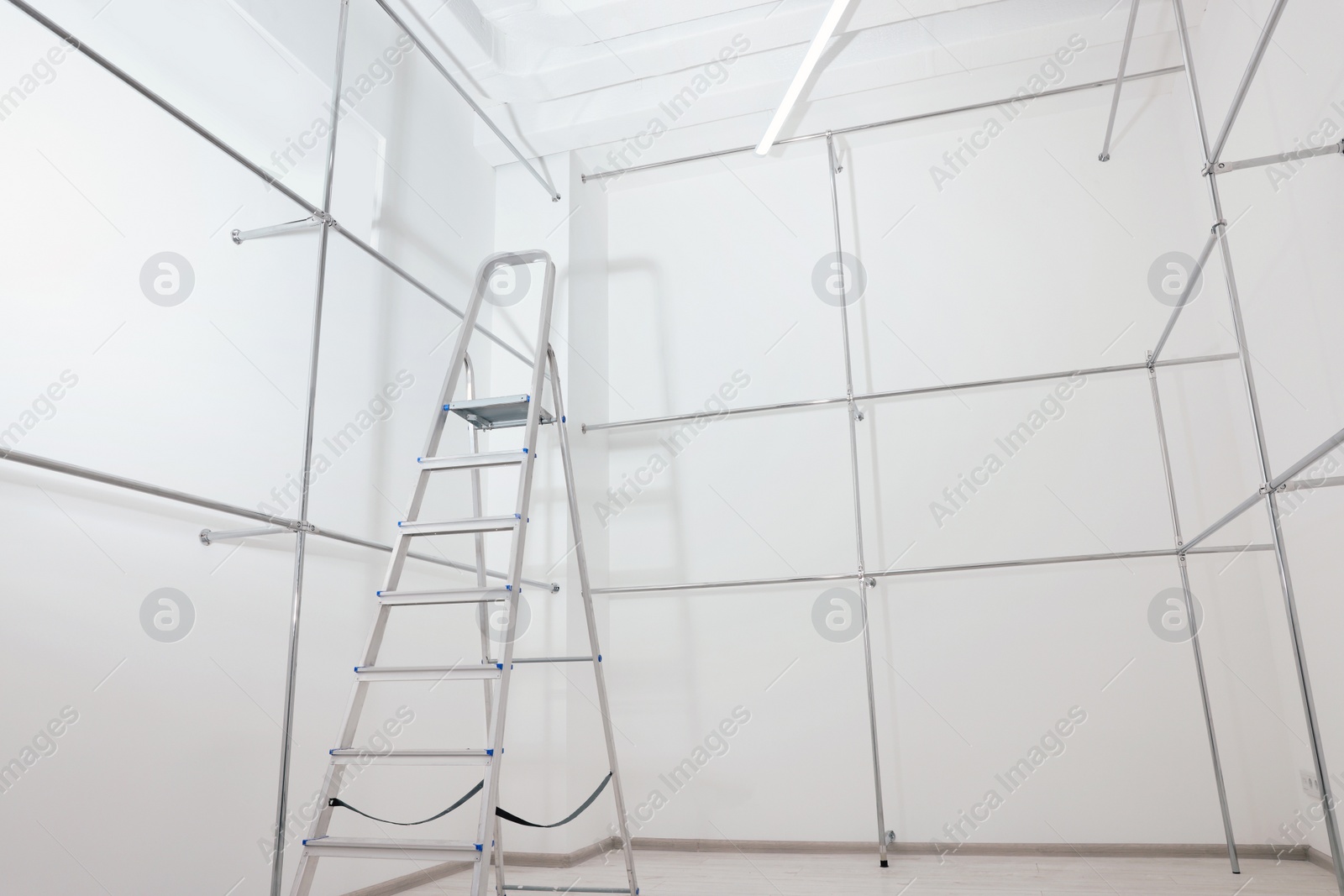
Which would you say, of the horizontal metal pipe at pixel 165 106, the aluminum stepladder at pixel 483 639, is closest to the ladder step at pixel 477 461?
the aluminum stepladder at pixel 483 639

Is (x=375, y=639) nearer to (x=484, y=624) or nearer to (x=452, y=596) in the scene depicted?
(x=452, y=596)

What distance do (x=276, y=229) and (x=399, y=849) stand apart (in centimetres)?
162

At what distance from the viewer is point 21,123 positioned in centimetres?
171

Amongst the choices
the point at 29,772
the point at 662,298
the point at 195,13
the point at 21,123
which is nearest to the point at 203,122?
the point at 195,13

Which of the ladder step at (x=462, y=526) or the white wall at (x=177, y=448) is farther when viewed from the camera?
the ladder step at (x=462, y=526)

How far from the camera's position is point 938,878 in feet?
8.92

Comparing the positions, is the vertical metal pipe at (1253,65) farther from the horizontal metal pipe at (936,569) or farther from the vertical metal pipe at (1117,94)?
the horizontal metal pipe at (936,569)

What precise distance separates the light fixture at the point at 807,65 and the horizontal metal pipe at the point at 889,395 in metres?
1.05

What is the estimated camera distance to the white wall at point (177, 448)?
1.67 m

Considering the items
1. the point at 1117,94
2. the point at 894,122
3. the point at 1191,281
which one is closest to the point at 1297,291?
the point at 1191,281

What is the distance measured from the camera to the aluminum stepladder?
162 cm

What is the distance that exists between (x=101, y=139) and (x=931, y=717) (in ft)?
10.3

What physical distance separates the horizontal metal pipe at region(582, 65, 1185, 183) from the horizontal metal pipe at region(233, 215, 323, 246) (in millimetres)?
1878

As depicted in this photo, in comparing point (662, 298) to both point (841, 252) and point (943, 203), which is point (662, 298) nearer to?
point (841, 252)
